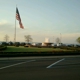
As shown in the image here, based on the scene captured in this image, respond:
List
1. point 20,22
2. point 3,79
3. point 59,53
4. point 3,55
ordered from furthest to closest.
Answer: point 20,22 < point 59,53 < point 3,55 < point 3,79

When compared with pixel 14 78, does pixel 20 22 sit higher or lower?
higher

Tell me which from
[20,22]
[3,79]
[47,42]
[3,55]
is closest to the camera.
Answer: [3,79]

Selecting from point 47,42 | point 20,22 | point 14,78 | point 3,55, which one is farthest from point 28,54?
point 47,42

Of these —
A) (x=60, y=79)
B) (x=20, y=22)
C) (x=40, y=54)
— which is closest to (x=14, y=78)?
(x=60, y=79)

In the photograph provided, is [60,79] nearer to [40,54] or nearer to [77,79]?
[77,79]

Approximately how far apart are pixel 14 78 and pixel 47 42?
65701 millimetres

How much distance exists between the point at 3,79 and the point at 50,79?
8.43ft

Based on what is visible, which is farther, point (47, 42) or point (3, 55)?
point (47, 42)

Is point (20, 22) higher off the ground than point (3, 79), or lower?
higher

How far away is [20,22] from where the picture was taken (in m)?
39.8

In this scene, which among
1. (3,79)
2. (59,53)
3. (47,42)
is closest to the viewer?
(3,79)

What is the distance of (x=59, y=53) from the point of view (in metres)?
29.9

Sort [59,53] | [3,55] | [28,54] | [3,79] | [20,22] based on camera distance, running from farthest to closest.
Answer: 1. [20,22]
2. [59,53]
3. [28,54]
4. [3,55]
5. [3,79]

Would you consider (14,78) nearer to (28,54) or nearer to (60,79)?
(60,79)
